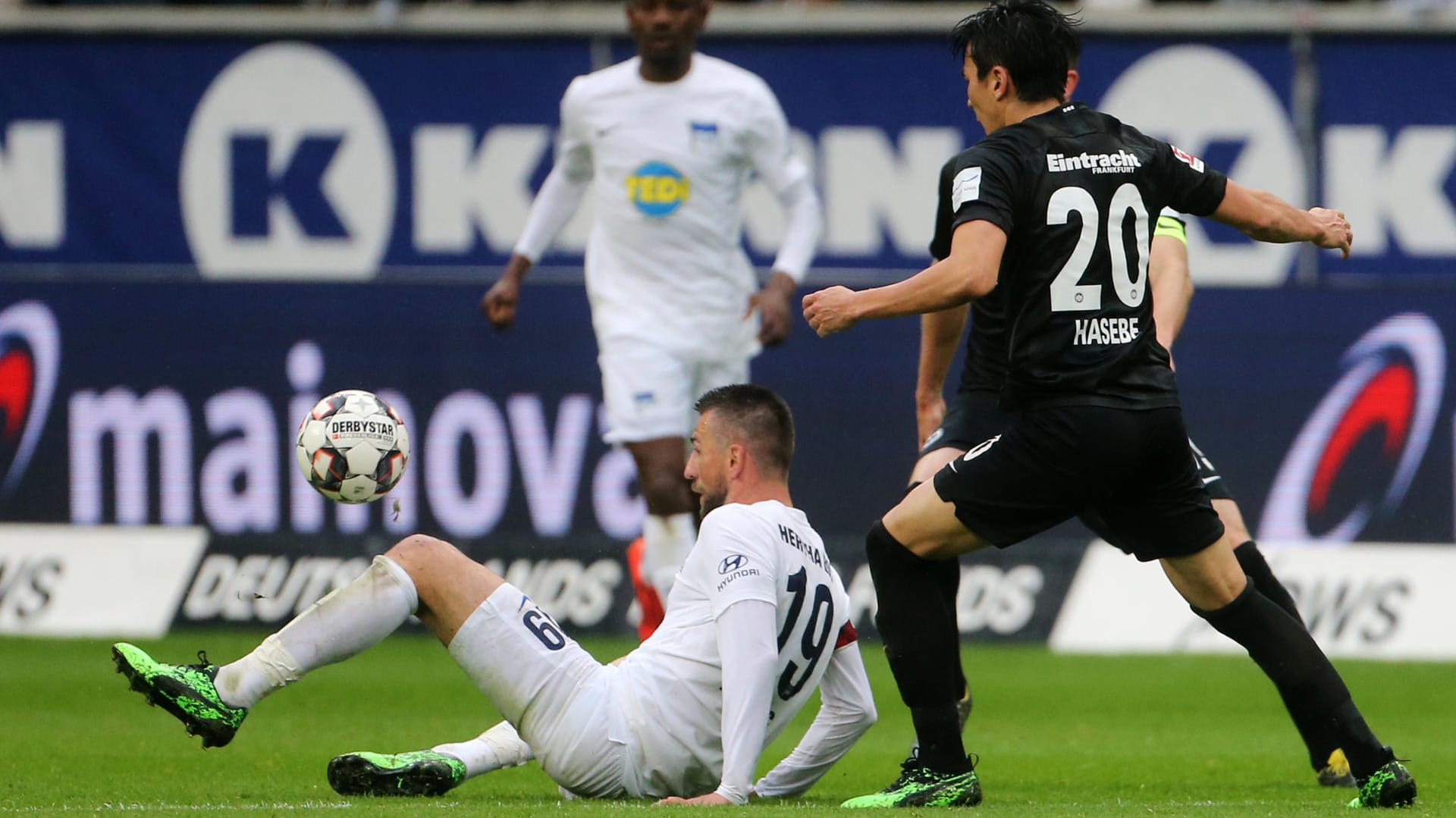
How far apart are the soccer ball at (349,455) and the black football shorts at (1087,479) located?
5.48ft

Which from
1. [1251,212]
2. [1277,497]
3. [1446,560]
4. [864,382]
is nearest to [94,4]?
[864,382]


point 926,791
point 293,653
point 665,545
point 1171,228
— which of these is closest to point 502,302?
point 665,545

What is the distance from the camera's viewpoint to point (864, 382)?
437 inches

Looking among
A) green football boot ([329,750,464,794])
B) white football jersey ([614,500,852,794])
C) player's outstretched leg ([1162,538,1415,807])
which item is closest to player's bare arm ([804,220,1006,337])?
white football jersey ([614,500,852,794])

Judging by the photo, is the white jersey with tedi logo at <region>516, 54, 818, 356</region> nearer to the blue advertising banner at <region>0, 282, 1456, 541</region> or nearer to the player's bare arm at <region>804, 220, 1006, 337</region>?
the blue advertising banner at <region>0, 282, 1456, 541</region>

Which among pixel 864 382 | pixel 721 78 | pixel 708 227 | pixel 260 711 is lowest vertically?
pixel 260 711

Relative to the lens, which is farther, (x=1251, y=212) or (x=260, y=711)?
(x=260, y=711)

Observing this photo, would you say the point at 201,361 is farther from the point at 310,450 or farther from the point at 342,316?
the point at 310,450

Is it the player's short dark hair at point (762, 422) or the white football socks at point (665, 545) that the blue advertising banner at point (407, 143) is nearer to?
the white football socks at point (665, 545)

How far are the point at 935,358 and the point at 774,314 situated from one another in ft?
6.46

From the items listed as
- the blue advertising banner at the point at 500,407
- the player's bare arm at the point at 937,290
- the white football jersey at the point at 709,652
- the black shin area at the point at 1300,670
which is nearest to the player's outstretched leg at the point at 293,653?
the white football jersey at the point at 709,652

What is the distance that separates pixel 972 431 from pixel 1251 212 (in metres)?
1.52

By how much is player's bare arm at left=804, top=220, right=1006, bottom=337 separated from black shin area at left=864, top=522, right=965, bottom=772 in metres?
0.76

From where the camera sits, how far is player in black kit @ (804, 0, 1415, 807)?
5.21 m
